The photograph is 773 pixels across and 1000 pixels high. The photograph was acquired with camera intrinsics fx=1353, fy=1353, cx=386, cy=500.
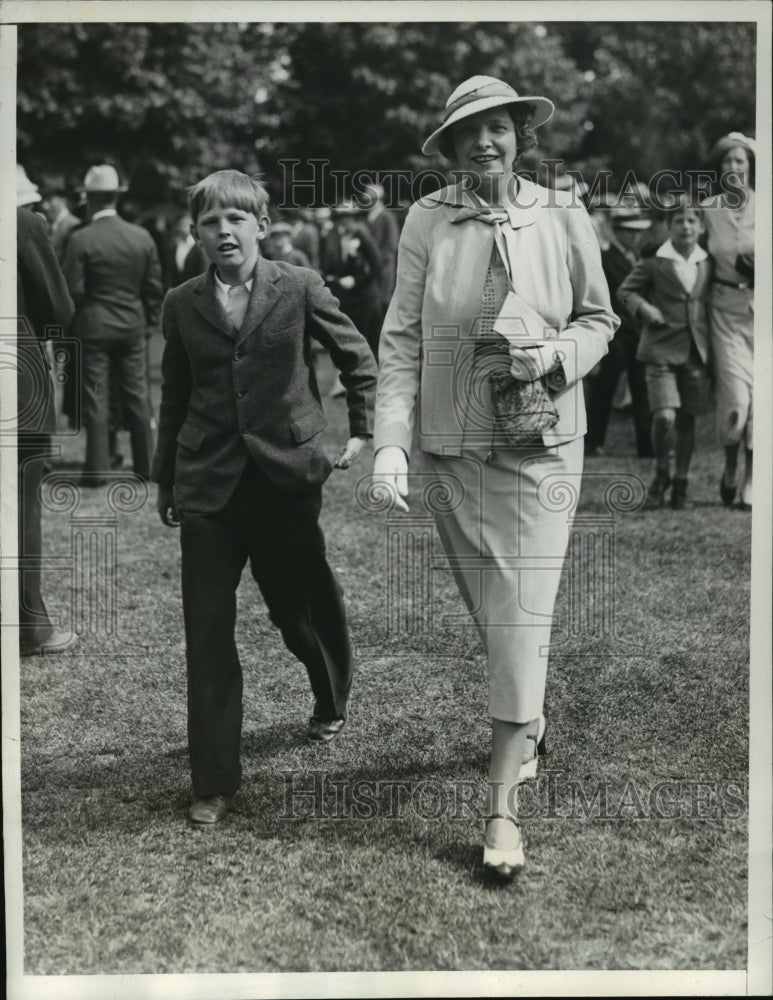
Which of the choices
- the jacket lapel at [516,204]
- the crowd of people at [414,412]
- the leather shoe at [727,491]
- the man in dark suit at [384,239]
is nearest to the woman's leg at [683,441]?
the leather shoe at [727,491]

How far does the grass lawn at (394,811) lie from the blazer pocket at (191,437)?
3.95ft

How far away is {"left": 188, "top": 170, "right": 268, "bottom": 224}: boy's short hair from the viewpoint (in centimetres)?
425

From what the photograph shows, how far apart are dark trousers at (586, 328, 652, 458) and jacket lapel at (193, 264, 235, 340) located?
6.77m

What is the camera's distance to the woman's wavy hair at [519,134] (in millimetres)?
4090

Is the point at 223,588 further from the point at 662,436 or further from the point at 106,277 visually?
the point at 106,277

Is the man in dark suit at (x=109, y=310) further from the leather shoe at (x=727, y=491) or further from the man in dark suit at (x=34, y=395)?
the leather shoe at (x=727, y=491)

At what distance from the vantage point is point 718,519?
337 inches

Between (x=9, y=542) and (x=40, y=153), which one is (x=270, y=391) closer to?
(x=9, y=542)

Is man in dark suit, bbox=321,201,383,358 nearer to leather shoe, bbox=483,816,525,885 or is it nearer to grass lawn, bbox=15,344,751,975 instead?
grass lawn, bbox=15,344,751,975

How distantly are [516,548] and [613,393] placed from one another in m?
7.12

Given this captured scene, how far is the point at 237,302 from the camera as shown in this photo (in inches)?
175

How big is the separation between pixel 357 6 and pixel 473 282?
0.88 metres

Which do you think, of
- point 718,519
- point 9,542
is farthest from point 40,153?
point 9,542

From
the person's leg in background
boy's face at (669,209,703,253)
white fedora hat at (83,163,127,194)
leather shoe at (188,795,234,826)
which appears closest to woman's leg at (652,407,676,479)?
boy's face at (669,209,703,253)
